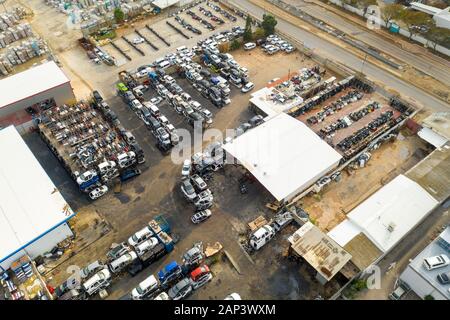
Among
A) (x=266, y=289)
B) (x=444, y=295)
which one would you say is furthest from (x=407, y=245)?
(x=266, y=289)

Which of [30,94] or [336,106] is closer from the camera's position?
[30,94]

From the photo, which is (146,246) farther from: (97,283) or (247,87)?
(247,87)

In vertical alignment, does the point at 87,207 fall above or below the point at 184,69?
below

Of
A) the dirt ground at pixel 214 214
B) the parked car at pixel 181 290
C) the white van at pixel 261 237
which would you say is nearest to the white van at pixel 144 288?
the dirt ground at pixel 214 214

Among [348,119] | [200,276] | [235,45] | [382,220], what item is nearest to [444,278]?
[382,220]

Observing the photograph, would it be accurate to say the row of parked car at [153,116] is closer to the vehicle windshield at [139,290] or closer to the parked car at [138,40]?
the parked car at [138,40]

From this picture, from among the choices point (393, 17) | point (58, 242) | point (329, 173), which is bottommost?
point (58, 242)

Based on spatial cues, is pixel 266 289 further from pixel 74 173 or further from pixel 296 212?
pixel 74 173
